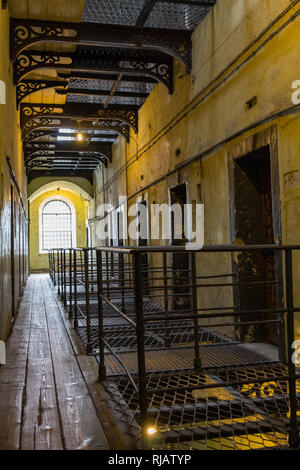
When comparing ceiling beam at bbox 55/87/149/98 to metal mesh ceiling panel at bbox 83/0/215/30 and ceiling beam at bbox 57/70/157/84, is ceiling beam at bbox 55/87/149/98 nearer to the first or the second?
ceiling beam at bbox 57/70/157/84

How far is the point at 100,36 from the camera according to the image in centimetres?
612

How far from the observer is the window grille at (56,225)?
2261 cm

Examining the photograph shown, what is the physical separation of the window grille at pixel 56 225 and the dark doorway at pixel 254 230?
18.3m

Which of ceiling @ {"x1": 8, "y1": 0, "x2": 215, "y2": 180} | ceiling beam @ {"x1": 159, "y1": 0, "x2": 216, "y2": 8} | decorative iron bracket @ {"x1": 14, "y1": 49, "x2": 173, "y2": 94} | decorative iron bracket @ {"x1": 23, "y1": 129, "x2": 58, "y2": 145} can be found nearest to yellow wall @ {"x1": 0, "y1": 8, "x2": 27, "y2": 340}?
ceiling @ {"x1": 8, "y1": 0, "x2": 215, "y2": 180}

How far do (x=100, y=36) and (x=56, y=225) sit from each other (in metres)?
17.3

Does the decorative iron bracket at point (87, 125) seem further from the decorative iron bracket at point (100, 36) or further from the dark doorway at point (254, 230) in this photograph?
the dark doorway at point (254, 230)

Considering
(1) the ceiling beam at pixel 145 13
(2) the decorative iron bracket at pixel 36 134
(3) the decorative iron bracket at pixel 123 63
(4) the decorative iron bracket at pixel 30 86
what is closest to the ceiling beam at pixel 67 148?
(2) the decorative iron bracket at pixel 36 134

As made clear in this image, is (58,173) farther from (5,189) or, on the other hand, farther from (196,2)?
(5,189)

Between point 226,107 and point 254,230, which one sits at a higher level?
point 226,107

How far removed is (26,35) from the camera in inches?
234

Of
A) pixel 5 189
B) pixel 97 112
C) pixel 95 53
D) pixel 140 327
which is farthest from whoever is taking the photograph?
pixel 97 112

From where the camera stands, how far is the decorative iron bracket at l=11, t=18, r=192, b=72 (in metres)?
5.83

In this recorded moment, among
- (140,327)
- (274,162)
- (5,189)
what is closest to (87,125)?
(5,189)
